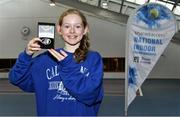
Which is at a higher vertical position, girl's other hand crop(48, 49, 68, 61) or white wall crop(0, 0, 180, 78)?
girl's other hand crop(48, 49, 68, 61)

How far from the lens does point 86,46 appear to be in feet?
6.72

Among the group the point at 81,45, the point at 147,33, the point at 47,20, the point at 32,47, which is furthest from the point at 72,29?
the point at 47,20

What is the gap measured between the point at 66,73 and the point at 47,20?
58.3 ft

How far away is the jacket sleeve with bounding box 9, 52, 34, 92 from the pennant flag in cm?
390

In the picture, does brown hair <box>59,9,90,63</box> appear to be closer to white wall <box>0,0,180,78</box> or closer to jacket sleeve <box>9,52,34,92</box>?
jacket sleeve <box>9,52,34,92</box>

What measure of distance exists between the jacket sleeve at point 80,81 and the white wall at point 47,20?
57.2 feet

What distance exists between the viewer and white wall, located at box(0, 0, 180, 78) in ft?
63.6

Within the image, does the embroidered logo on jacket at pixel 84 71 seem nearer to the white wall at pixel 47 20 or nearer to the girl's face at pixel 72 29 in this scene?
A: the girl's face at pixel 72 29

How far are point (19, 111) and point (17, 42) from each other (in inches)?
472

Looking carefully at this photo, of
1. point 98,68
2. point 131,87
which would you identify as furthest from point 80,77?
point 131,87

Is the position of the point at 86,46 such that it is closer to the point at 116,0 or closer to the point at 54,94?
the point at 54,94

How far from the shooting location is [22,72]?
2.05m

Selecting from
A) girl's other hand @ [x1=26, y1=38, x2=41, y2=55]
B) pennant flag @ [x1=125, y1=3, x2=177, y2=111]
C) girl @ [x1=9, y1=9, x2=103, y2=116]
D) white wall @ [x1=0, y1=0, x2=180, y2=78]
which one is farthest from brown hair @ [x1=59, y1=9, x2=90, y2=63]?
white wall @ [x1=0, y1=0, x2=180, y2=78]

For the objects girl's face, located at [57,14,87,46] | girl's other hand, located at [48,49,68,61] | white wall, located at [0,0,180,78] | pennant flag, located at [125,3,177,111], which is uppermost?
girl's face, located at [57,14,87,46]
